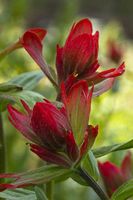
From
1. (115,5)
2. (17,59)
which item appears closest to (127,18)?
(115,5)

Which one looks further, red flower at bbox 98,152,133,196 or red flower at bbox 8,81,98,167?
red flower at bbox 98,152,133,196

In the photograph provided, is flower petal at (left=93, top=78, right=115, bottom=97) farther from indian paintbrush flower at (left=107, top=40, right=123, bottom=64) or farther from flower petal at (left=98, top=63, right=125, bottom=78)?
indian paintbrush flower at (left=107, top=40, right=123, bottom=64)

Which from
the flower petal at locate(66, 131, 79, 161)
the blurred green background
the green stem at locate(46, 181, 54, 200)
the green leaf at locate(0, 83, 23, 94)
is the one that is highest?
the green leaf at locate(0, 83, 23, 94)

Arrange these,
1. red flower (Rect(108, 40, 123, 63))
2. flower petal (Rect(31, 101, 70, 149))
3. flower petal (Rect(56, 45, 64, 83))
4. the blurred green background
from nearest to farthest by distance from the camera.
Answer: flower petal (Rect(31, 101, 70, 149))
flower petal (Rect(56, 45, 64, 83))
the blurred green background
red flower (Rect(108, 40, 123, 63))

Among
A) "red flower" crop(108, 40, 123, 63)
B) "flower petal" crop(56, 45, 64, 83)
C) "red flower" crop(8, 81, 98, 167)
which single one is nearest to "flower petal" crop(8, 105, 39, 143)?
"red flower" crop(8, 81, 98, 167)

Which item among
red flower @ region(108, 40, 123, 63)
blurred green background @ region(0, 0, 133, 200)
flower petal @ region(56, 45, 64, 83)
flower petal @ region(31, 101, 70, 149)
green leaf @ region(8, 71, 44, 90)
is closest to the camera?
flower petal @ region(31, 101, 70, 149)

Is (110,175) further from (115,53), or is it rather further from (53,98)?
(115,53)

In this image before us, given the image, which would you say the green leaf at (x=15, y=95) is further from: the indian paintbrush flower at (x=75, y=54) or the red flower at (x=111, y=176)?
the red flower at (x=111, y=176)

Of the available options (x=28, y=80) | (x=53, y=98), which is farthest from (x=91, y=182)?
(x=53, y=98)
